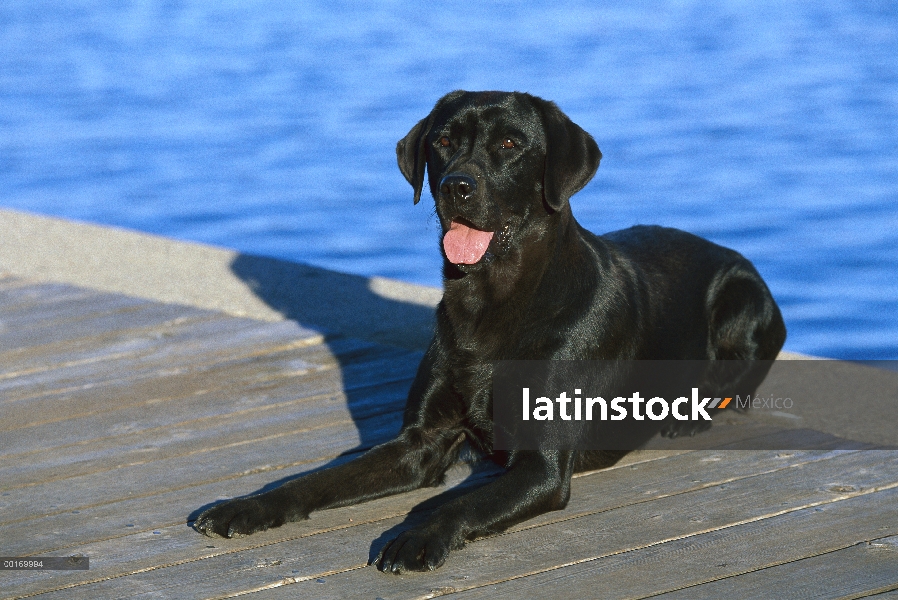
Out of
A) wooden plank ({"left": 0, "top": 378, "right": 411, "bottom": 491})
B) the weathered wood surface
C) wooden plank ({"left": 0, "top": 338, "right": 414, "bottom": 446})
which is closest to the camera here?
the weathered wood surface

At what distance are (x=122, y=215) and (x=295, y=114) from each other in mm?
3947

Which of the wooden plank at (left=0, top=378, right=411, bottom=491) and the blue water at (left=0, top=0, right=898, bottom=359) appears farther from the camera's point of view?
the blue water at (left=0, top=0, right=898, bottom=359)

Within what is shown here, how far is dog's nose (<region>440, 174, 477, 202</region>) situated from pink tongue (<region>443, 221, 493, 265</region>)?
0.14 m

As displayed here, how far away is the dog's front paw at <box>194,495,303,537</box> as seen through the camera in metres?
3.10

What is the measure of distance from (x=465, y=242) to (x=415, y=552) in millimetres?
1042

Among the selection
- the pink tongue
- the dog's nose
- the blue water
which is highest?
the dog's nose

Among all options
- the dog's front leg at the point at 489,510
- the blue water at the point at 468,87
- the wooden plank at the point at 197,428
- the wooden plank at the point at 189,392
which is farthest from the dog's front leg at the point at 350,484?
the blue water at the point at 468,87

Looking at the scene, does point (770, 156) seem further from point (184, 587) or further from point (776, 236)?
point (184, 587)

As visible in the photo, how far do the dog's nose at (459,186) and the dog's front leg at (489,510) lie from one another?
2.48 ft

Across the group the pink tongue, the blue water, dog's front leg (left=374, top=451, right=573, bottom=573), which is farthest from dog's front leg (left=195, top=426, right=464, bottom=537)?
the blue water

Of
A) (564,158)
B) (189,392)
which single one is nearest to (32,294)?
(189,392)

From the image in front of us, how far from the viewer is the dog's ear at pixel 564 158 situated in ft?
11.5

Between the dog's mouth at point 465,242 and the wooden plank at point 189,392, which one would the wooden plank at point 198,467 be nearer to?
the wooden plank at point 189,392

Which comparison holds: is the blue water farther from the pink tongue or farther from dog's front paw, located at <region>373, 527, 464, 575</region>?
dog's front paw, located at <region>373, 527, 464, 575</region>
